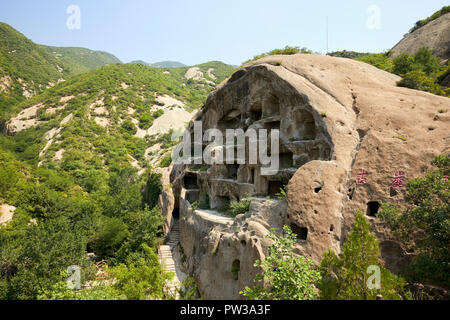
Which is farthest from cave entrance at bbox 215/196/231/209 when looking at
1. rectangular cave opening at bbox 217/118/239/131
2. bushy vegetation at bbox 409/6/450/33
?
bushy vegetation at bbox 409/6/450/33

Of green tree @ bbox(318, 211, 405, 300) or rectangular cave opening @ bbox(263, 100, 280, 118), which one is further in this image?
rectangular cave opening @ bbox(263, 100, 280, 118)

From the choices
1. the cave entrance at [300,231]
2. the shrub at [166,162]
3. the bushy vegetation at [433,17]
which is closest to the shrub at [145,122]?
the shrub at [166,162]

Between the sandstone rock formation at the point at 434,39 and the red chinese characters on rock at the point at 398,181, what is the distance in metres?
27.7

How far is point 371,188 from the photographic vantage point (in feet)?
37.5

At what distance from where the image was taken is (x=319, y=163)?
12.6m

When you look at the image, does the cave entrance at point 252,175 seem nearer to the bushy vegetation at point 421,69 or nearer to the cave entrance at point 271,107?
the cave entrance at point 271,107

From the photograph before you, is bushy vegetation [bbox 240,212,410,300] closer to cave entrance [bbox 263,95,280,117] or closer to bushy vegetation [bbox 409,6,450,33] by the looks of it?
cave entrance [bbox 263,95,280,117]

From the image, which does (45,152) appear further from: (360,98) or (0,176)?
(360,98)

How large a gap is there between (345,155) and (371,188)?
233cm

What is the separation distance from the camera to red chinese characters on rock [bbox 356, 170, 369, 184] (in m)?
11.8

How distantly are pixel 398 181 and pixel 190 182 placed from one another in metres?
22.0

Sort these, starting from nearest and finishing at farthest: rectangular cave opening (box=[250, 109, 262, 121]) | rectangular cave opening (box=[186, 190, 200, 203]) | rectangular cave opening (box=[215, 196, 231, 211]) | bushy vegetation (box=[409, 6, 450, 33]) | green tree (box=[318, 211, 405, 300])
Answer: green tree (box=[318, 211, 405, 300]) < rectangular cave opening (box=[215, 196, 231, 211]) < rectangular cave opening (box=[250, 109, 262, 121]) < rectangular cave opening (box=[186, 190, 200, 203]) < bushy vegetation (box=[409, 6, 450, 33])

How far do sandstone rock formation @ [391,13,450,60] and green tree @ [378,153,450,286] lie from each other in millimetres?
29638

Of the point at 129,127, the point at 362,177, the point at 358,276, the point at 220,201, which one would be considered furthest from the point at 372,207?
the point at 129,127
